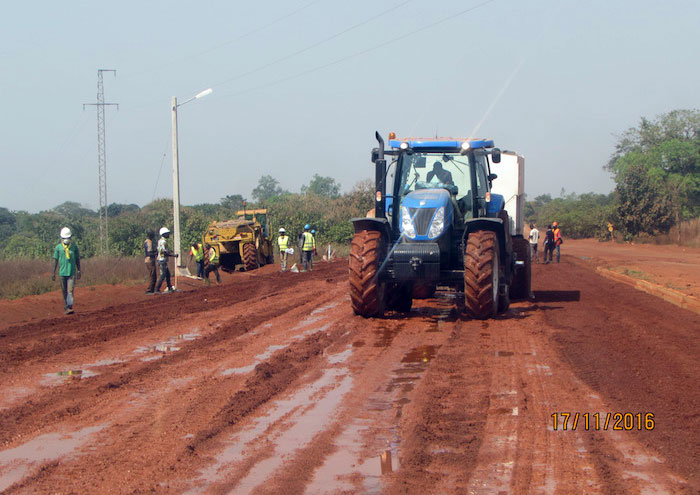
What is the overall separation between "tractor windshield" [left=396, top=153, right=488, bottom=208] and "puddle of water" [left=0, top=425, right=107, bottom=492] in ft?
26.3

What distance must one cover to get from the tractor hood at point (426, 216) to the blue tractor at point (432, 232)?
16 millimetres

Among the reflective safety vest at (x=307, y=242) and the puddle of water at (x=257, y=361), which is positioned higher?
the reflective safety vest at (x=307, y=242)

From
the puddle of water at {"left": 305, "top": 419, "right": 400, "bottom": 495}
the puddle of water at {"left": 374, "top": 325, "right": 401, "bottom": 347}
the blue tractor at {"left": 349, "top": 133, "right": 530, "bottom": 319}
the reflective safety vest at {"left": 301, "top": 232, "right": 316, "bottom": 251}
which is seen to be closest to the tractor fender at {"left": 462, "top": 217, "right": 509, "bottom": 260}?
the blue tractor at {"left": 349, "top": 133, "right": 530, "bottom": 319}

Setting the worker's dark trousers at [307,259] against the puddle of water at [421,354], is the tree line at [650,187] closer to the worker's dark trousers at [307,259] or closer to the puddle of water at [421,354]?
the worker's dark trousers at [307,259]

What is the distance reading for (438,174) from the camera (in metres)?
13.1

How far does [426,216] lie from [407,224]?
0.35 m

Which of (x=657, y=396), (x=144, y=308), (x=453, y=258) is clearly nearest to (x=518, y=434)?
(x=657, y=396)

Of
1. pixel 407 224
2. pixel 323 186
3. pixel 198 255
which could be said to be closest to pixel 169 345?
pixel 407 224

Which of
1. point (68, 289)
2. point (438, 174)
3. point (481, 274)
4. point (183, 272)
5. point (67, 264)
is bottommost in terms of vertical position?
point (183, 272)

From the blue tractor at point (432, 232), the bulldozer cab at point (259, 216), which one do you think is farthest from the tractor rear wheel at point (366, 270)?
the bulldozer cab at point (259, 216)

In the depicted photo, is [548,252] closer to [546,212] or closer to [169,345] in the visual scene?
[169,345]

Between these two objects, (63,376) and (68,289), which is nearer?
(63,376)

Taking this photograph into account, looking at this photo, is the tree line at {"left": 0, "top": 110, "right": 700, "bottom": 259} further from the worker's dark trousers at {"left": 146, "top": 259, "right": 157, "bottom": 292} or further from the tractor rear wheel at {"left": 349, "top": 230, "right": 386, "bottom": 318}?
the tractor rear wheel at {"left": 349, "top": 230, "right": 386, "bottom": 318}
